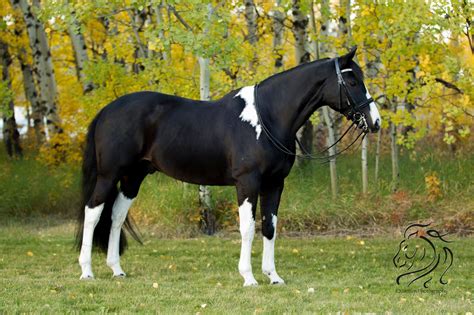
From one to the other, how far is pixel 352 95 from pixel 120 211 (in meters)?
2.51

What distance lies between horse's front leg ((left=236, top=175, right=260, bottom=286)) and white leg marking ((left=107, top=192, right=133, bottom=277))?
1.32m

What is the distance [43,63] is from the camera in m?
16.1

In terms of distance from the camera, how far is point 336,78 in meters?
6.91

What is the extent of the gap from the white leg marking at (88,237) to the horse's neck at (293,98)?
186cm

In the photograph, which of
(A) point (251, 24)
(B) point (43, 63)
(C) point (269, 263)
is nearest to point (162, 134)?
(C) point (269, 263)

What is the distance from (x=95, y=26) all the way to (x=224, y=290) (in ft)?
46.5

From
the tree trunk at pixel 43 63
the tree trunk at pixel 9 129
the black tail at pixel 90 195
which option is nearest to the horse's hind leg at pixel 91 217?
the black tail at pixel 90 195

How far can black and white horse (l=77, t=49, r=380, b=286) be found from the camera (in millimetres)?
6891

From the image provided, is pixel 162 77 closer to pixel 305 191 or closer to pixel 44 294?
pixel 305 191

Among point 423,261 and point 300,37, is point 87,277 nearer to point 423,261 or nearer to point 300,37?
point 423,261

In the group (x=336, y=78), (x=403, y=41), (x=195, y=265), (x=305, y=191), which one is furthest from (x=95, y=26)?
(x=336, y=78)

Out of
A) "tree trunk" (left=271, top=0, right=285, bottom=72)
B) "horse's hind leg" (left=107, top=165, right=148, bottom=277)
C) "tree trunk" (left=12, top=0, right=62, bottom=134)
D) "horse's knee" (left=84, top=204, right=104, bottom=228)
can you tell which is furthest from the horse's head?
"tree trunk" (left=12, top=0, right=62, bottom=134)

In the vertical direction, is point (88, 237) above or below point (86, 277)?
above

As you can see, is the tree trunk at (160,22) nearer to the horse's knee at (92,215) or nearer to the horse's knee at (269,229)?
the horse's knee at (92,215)
